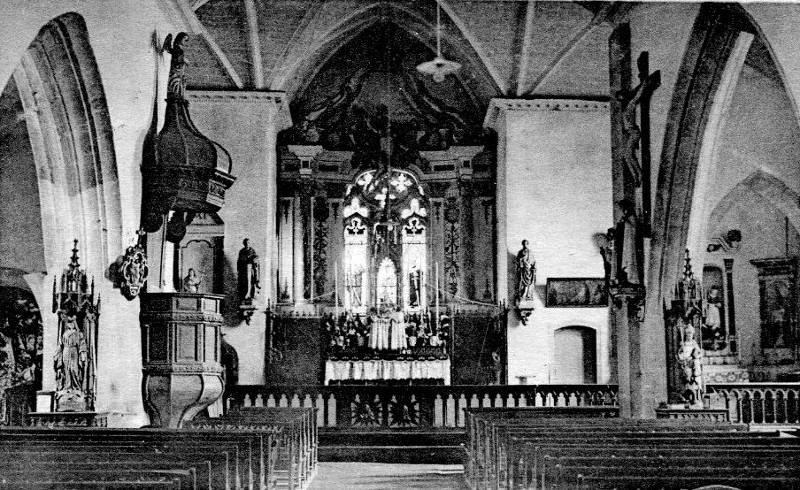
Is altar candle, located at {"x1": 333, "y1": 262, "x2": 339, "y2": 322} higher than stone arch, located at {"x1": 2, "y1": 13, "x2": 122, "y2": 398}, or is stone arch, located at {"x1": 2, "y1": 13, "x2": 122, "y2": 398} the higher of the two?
stone arch, located at {"x1": 2, "y1": 13, "x2": 122, "y2": 398}

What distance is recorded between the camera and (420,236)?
70.7 feet

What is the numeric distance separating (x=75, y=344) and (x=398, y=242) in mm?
11145

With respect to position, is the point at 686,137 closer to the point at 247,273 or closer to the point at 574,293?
the point at 574,293

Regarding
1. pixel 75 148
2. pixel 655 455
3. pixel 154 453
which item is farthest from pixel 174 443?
pixel 75 148

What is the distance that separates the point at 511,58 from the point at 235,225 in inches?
262

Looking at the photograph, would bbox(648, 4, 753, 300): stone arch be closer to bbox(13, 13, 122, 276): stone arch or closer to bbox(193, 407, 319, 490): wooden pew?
bbox(193, 407, 319, 490): wooden pew

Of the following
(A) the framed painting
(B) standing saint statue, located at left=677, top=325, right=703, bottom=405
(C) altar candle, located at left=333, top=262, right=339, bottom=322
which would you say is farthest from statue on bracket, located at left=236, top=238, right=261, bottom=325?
(B) standing saint statue, located at left=677, top=325, right=703, bottom=405

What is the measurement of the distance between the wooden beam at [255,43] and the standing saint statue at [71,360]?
8.76 meters

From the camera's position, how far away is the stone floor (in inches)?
414

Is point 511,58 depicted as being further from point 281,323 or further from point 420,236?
point 281,323

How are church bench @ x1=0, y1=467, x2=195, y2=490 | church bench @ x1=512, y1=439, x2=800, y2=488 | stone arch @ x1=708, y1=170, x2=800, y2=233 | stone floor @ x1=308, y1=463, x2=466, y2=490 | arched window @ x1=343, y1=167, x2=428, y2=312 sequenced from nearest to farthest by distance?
church bench @ x1=0, y1=467, x2=195, y2=490, church bench @ x1=512, y1=439, x2=800, y2=488, stone floor @ x1=308, y1=463, x2=466, y2=490, stone arch @ x1=708, y1=170, x2=800, y2=233, arched window @ x1=343, y1=167, x2=428, y2=312

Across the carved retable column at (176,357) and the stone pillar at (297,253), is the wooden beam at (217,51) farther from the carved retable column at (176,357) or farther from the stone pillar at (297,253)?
the carved retable column at (176,357)

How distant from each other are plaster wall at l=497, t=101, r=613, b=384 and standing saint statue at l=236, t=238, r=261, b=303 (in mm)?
5151

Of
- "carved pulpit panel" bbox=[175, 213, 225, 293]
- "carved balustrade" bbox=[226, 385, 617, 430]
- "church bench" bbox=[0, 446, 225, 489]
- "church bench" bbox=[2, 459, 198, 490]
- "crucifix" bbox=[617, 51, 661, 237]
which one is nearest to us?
"church bench" bbox=[2, 459, 198, 490]
